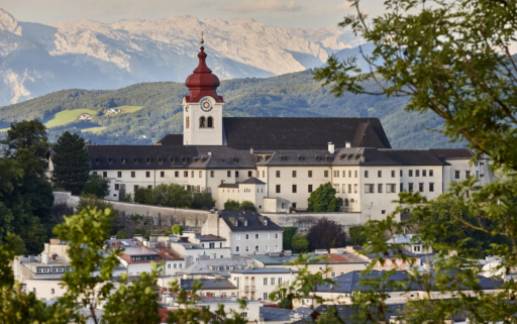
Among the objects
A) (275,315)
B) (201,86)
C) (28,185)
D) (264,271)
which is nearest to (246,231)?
(264,271)

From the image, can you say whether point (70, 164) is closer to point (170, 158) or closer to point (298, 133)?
point (170, 158)

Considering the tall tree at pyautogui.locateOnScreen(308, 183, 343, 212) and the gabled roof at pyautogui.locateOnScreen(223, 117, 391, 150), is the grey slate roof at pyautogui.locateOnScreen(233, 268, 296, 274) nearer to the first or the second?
the tall tree at pyautogui.locateOnScreen(308, 183, 343, 212)

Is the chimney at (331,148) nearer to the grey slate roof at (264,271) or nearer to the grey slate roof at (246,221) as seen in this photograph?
the grey slate roof at (246,221)

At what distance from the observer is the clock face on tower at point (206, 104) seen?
114m

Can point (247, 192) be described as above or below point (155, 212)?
above

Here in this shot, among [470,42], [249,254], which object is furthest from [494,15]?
[249,254]

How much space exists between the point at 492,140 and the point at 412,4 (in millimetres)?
2073

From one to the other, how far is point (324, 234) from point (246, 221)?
4.89 m

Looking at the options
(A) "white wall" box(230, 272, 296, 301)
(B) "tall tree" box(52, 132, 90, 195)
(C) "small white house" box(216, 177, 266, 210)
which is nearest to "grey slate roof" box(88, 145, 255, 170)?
(C) "small white house" box(216, 177, 266, 210)

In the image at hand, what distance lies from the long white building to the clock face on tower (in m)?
0.06

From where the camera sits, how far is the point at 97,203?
322 ft

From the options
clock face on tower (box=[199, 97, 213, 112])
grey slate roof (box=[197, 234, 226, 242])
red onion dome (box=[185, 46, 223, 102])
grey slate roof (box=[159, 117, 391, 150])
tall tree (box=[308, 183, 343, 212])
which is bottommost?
grey slate roof (box=[197, 234, 226, 242])

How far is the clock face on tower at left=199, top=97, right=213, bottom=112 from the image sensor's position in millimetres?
114188

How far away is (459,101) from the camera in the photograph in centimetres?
2131
